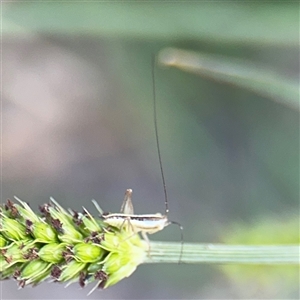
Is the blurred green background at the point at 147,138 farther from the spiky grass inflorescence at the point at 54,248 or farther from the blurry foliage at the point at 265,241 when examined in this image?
the spiky grass inflorescence at the point at 54,248

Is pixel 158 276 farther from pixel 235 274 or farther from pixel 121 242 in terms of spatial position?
pixel 121 242

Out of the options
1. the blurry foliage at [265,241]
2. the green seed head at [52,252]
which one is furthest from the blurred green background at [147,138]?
the green seed head at [52,252]

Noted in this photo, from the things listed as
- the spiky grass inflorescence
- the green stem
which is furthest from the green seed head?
the green stem

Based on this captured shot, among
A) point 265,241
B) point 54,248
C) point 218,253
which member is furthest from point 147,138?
point 54,248

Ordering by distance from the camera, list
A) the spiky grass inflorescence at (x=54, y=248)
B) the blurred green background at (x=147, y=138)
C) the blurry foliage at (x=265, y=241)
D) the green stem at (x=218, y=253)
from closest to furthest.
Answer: the spiky grass inflorescence at (x=54, y=248) → the green stem at (x=218, y=253) → the blurry foliage at (x=265, y=241) → the blurred green background at (x=147, y=138)

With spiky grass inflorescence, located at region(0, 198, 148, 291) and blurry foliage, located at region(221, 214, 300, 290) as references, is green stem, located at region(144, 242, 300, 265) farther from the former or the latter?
blurry foliage, located at region(221, 214, 300, 290)

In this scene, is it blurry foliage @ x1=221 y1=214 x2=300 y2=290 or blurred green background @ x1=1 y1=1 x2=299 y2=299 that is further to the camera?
blurred green background @ x1=1 y1=1 x2=299 y2=299

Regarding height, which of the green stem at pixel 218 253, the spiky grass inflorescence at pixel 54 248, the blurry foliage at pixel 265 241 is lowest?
the blurry foliage at pixel 265 241
